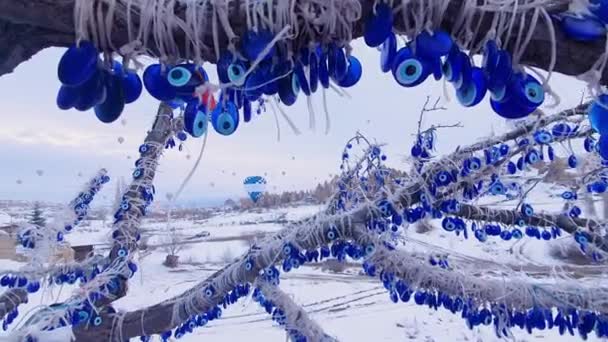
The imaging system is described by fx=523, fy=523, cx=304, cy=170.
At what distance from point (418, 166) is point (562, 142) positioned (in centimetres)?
46

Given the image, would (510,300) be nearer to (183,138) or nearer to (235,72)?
(183,138)

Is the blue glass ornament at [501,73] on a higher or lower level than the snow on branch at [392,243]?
A: higher

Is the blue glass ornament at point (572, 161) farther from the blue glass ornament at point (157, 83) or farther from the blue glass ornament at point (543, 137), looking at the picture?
the blue glass ornament at point (157, 83)

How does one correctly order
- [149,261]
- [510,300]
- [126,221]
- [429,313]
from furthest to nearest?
1. [149,261]
2. [429,313]
3. [126,221]
4. [510,300]

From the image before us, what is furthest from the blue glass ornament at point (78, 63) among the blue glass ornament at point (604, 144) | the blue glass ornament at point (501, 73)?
the blue glass ornament at point (604, 144)

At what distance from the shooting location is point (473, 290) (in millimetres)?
1584

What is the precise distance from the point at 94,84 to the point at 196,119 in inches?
3.4

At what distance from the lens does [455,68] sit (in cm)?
43

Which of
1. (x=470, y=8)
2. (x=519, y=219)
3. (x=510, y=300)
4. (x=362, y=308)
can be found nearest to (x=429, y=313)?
(x=362, y=308)

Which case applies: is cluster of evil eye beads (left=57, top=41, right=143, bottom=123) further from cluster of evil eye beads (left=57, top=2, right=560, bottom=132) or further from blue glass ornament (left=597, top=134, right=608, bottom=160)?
blue glass ornament (left=597, top=134, right=608, bottom=160)

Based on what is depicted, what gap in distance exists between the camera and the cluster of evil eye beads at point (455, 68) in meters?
0.41

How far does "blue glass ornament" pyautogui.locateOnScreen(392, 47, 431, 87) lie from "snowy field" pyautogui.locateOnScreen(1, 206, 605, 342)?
10.7ft

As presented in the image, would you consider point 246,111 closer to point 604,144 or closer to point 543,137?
point 604,144

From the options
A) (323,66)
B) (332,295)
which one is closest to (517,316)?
(323,66)
